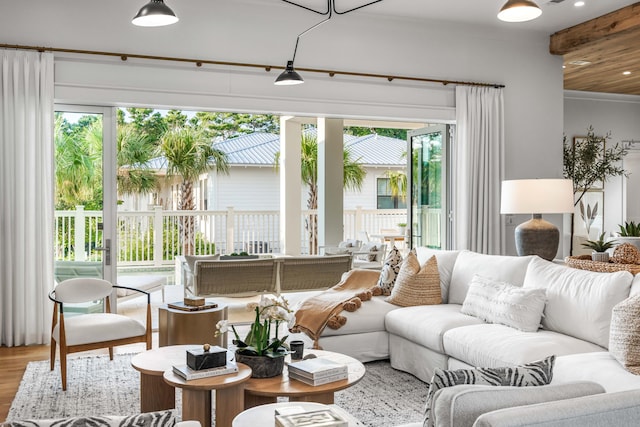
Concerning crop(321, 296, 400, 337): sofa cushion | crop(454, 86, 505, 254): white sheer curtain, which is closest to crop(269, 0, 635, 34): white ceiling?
crop(454, 86, 505, 254): white sheer curtain

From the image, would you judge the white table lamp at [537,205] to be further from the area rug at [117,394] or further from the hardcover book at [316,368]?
the hardcover book at [316,368]

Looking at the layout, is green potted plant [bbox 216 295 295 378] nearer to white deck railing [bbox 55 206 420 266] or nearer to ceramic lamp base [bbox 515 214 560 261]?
ceramic lamp base [bbox 515 214 560 261]

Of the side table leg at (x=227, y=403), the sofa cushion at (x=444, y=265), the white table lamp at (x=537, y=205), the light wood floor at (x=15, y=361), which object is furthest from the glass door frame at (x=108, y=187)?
the white table lamp at (x=537, y=205)

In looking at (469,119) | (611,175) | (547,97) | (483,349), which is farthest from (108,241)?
(611,175)

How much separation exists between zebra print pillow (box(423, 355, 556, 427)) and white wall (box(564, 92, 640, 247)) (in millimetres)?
8487

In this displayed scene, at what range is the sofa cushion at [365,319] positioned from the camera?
427 centimetres

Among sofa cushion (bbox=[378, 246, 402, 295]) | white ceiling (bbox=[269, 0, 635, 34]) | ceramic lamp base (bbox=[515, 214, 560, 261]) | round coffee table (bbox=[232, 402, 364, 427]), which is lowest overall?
round coffee table (bbox=[232, 402, 364, 427])

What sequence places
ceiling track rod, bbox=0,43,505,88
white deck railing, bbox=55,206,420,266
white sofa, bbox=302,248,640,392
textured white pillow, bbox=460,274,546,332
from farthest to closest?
white deck railing, bbox=55,206,420,266 < ceiling track rod, bbox=0,43,505,88 < textured white pillow, bbox=460,274,546,332 < white sofa, bbox=302,248,640,392

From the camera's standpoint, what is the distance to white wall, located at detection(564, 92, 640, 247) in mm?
9586

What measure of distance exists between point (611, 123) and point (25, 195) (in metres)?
8.65

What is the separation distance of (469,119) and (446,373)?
17.2 feet

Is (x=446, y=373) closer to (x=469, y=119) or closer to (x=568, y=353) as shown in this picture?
(x=568, y=353)

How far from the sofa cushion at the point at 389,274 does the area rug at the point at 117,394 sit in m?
0.63

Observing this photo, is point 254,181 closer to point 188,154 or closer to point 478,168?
point 188,154
